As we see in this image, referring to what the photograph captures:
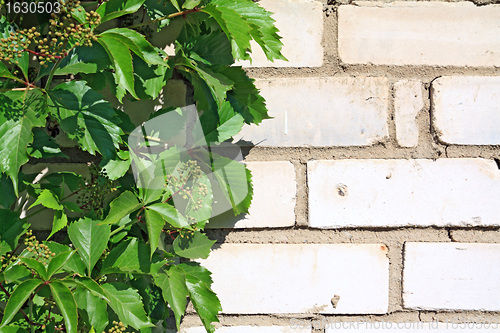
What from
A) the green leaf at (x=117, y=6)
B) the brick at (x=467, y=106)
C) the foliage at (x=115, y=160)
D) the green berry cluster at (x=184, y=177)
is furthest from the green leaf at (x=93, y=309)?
the brick at (x=467, y=106)

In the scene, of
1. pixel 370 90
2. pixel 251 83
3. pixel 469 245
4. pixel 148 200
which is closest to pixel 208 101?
pixel 251 83

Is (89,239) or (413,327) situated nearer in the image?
(89,239)

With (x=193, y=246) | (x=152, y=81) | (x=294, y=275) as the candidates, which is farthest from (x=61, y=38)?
(x=294, y=275)

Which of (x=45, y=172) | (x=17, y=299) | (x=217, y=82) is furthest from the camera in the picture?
(x=45, y=172)

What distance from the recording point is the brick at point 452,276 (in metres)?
0.84

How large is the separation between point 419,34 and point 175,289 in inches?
24.3

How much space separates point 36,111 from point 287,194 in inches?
17.1

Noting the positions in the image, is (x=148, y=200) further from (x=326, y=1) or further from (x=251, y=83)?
(x=326, y=1)

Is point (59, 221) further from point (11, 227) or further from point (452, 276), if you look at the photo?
point (452, 276)

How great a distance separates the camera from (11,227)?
29.3 inches

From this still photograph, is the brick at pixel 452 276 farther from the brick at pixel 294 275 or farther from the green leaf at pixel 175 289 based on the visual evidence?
the green leaf at pixel 175 289

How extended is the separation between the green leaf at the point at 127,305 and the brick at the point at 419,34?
1.78 ft

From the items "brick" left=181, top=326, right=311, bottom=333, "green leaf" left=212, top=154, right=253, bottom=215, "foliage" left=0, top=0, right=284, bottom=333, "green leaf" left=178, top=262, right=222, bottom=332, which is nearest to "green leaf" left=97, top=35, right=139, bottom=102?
"foliage" left=0, top=0, right=284, bottom=333

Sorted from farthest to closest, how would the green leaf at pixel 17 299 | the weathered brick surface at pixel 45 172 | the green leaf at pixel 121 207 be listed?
the weathered brick surface at pixel 45 172
the green leaf at pixel 121 207
the green leaf at pixel 17 299
